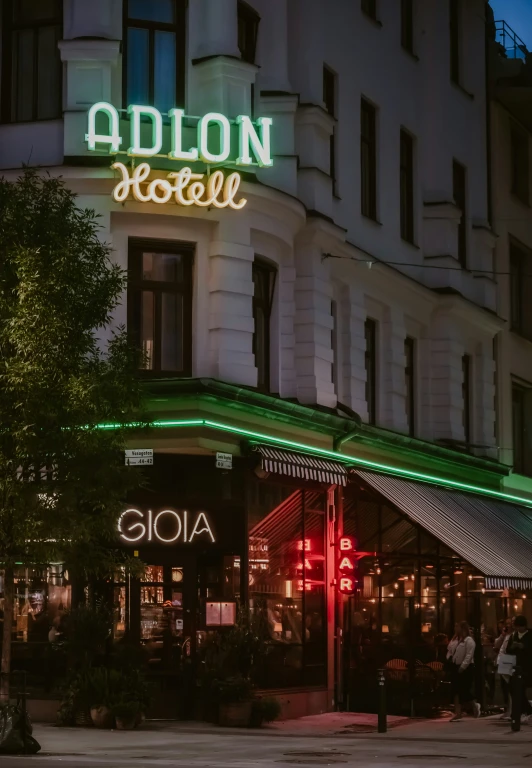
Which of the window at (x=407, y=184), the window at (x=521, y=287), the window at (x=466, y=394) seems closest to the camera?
the window at (x=407, y=184)

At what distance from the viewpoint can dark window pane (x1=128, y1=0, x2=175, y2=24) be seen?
2875cm

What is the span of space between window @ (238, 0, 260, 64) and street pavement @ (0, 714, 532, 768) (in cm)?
1248

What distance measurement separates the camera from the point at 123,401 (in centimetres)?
2275

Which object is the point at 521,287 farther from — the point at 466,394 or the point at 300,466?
the point at 300,466

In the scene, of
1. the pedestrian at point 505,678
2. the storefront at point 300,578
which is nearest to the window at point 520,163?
the storefront at point 300,578

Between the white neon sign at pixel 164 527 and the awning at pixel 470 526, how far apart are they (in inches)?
212

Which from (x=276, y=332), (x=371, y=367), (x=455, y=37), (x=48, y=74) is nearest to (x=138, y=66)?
(x=48, y=74)

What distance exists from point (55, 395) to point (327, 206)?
36.6 ft

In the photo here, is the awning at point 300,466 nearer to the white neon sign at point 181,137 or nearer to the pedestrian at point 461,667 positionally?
the pedestrian at point 461,667

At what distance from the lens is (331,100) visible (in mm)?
33719

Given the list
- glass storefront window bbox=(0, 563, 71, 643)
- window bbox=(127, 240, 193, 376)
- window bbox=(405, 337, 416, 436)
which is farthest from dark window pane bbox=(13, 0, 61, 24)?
window bbox=(405, 337, 416, 436)

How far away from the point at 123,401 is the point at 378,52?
647 inches

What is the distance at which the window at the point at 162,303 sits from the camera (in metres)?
28.0

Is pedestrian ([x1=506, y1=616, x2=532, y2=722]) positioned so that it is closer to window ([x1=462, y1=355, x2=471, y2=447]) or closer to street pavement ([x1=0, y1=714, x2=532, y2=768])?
street pavement ([x1=0, y1=714, x2=532, y2=768])
